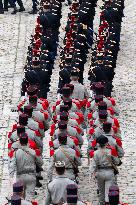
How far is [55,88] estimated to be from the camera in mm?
38312

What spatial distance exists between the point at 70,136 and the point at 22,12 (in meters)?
20.4

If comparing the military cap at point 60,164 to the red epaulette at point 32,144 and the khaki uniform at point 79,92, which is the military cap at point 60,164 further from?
the khaki uniform at point 79,92

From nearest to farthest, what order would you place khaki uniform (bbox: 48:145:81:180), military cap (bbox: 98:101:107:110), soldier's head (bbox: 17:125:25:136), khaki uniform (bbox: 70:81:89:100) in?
khaki uniform (bbox: 48:145:81:180) → soldier's head (bbox: 17:125:25:136) → military cap (bbox: 98:101:107:110) → khaki uniform (bbox: 70:81:89:100)

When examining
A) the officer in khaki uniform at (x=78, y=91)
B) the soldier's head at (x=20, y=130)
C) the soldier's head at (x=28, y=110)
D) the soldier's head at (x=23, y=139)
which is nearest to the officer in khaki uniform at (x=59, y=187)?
the soldier's head at (x=23, y=139)

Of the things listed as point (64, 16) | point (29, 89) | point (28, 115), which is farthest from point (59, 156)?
point (64, 16)

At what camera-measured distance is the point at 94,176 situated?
27.4m

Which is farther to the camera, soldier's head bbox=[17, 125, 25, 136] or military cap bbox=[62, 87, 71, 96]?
military cap bbox=[62, 87, 71, 96]

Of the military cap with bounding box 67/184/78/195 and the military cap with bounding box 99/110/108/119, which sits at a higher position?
the military cap with bounding box 99/110/108/119

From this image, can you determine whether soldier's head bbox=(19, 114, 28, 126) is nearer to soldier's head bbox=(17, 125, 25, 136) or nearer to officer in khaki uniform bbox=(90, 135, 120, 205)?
soldier's head bbox=(17, 125, 25, 136)

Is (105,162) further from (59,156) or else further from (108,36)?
(108,36)

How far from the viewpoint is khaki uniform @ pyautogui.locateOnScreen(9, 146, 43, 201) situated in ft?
89.3

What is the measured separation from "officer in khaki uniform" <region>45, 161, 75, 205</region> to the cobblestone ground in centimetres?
323

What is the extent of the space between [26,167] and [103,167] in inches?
75.3

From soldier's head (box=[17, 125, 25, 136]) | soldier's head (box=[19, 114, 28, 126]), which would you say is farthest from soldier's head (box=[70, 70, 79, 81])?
soldier's head (box=[17, 125, 25, 136])
